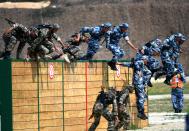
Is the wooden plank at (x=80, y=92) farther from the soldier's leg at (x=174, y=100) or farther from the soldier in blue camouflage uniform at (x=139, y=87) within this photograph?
the soldier's leg at (x=174, y=100)

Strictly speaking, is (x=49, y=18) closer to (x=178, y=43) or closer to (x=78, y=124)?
(x=178, y=43)

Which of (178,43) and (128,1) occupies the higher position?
(128,1)

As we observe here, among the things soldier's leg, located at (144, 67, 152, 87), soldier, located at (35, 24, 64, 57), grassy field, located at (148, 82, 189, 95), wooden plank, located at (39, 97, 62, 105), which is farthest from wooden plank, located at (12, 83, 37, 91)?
grassy field, located at (148, 82, 189, 95)

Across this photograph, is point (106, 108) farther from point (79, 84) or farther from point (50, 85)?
point (50, 85)

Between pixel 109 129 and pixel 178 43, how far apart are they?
5956mm

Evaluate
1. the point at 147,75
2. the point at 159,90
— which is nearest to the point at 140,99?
the point at 147,75

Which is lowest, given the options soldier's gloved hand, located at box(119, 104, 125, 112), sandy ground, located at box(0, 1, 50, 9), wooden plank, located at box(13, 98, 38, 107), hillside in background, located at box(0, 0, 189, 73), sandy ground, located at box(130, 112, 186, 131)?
sandy ground, located at box(130, 112, 186, 131)

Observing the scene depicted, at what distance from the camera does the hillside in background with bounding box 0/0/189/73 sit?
1852 inches

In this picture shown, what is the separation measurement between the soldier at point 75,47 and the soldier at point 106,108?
114cm

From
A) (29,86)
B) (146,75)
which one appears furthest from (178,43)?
(29,86)

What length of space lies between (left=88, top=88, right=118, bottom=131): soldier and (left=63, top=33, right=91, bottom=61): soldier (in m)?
1.14

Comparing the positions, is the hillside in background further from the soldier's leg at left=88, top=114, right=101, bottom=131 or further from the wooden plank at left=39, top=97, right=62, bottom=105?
the wooden plank at left=39, top=97, right=62, bottom=105

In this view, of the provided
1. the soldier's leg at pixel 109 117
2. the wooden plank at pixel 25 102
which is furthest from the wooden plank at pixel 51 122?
the soldier's leg at pixel 109 117

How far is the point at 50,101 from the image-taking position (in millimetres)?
16516
